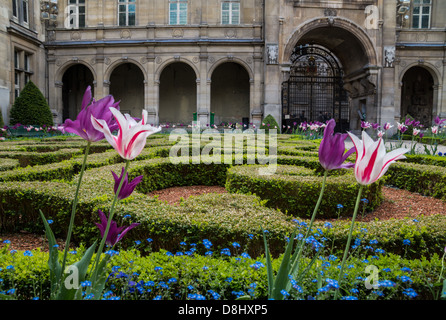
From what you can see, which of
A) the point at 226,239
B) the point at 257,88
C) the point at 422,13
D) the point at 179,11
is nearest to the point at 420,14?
the point at 422,13

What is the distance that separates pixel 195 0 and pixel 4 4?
30.1ft

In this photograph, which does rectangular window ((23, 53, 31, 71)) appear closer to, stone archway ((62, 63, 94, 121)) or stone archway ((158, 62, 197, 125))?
stone archway ((62, 63, 94, 121))

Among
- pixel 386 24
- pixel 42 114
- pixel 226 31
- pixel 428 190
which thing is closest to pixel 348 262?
pixel 428 190

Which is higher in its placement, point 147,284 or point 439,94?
point 439,94

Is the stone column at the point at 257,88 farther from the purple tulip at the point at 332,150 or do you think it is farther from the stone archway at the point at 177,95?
the purple tulip at the point at 332,150

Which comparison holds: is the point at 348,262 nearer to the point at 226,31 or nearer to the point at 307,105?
the point at 226,31

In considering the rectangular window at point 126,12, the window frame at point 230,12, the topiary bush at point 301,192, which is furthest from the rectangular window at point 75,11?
the topiary bush at point 301,192

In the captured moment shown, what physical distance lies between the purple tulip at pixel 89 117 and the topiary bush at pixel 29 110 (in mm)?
16750

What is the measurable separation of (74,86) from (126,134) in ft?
80.5

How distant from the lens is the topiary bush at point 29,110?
53.0ft

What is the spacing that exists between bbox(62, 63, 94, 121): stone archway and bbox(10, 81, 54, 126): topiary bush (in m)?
6.81

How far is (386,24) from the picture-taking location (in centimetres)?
1988
